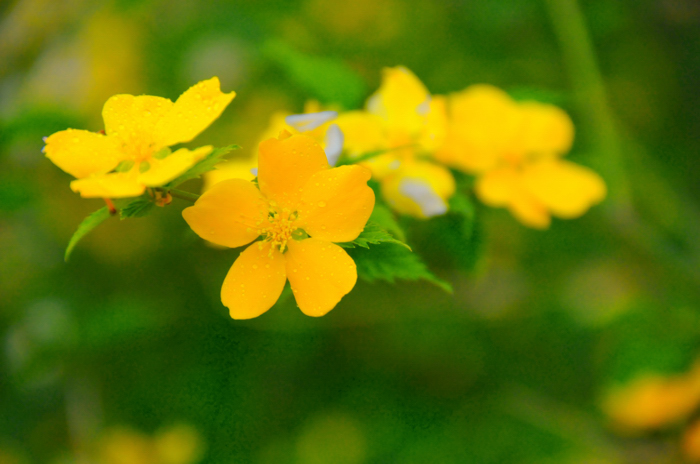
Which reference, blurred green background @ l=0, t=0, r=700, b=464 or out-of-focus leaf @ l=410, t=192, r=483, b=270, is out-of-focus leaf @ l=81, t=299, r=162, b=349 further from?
out-of-focus leaf @ l=410, t=192, r=483, b=270

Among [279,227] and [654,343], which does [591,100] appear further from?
[279,227]

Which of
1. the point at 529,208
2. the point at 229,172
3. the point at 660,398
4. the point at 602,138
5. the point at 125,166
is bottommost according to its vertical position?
the point at 660,398

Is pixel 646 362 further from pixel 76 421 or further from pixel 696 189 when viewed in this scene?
pixel 76 421

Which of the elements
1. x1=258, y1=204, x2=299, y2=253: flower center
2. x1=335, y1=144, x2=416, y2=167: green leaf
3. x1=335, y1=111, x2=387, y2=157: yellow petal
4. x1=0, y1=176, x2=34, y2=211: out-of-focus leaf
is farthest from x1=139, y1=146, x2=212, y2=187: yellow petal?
x1=0, y1=176, x2=34, y2=211: out-of-focus leaf

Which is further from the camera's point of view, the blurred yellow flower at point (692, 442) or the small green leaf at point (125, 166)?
the blurred yellow flower at point (692, 442)

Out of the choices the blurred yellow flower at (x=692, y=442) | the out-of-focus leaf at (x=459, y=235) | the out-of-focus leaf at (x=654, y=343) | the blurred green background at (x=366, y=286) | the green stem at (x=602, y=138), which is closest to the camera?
the out-of-focus leaf at (x=459, y=235)

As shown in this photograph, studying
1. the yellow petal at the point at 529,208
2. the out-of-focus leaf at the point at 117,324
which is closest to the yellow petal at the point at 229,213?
the yellow petal at the point at 529,208

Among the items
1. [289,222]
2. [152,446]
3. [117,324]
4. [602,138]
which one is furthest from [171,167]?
[152,446]

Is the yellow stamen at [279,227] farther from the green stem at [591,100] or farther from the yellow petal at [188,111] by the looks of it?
the green stem at [591,100]
